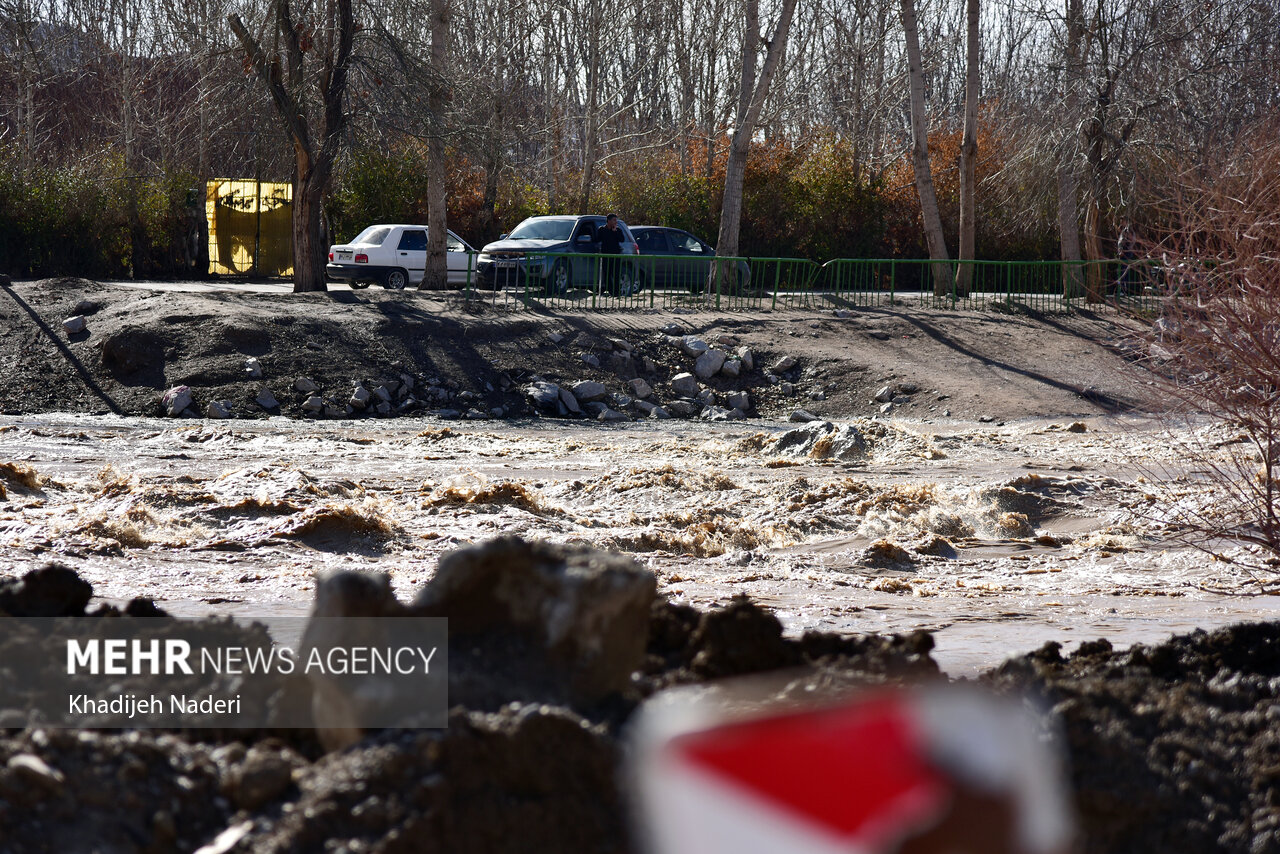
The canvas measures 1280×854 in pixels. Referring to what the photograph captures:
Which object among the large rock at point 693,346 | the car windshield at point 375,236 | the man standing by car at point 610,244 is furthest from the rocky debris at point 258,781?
the car windshield at point 375,236

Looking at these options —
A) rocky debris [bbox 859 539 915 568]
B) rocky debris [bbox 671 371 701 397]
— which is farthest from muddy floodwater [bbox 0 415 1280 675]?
rocky debris [bbox 671 371 701 397]

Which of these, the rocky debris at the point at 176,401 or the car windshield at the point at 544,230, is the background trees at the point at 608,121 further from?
the rocky debris at the point at 176,401

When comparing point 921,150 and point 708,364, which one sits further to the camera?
point 921,150

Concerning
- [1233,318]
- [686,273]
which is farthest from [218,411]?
[1233,318]

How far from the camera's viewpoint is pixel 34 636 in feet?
12.1

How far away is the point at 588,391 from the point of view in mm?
16609

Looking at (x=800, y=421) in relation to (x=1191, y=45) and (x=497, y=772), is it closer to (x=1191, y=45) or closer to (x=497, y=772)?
(x=497, y=772)

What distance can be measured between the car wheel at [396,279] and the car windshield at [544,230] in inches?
118

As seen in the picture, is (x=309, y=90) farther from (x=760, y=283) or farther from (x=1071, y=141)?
(x=1071, y=141)

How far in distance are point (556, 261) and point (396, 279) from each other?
235 inches

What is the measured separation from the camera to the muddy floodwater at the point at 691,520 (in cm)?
699

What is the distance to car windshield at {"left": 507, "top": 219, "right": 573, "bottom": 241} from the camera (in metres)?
22.6

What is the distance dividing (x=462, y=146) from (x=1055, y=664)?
16985 mm

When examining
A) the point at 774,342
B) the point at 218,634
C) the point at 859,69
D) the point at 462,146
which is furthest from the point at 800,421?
the point at 859,69
